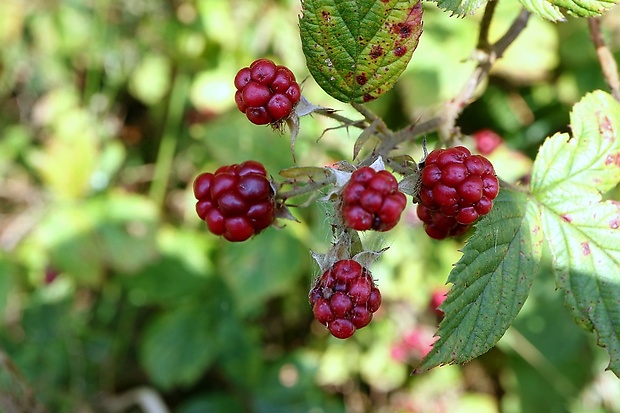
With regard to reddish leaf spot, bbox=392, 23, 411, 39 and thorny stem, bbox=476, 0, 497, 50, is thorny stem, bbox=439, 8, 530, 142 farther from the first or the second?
reddish leaf spot, bbox=392, 23, 411, 39

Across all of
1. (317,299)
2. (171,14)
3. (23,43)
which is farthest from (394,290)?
(23,43)

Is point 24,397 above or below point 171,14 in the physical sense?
below

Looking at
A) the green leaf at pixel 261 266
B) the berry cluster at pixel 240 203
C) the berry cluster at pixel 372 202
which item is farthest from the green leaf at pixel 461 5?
the green leaf at pixel 261 266

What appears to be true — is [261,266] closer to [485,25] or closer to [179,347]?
[179,347]

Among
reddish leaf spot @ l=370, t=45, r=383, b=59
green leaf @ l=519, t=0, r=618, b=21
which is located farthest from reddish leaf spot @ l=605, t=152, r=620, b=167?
reddish leaf spot @ l=370, t=45, r=383, b=59

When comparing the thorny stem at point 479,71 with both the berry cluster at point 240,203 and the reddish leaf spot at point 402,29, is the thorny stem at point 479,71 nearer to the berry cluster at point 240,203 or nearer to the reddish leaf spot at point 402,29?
the reddish leaf spot at point 402,29

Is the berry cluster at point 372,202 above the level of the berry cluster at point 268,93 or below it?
below

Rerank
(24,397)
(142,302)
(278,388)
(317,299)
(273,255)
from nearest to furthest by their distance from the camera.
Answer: (317,299)
(24,397)
(273,255)
(278,388)
(142,302)

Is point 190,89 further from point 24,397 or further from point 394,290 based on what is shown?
point 24,397
